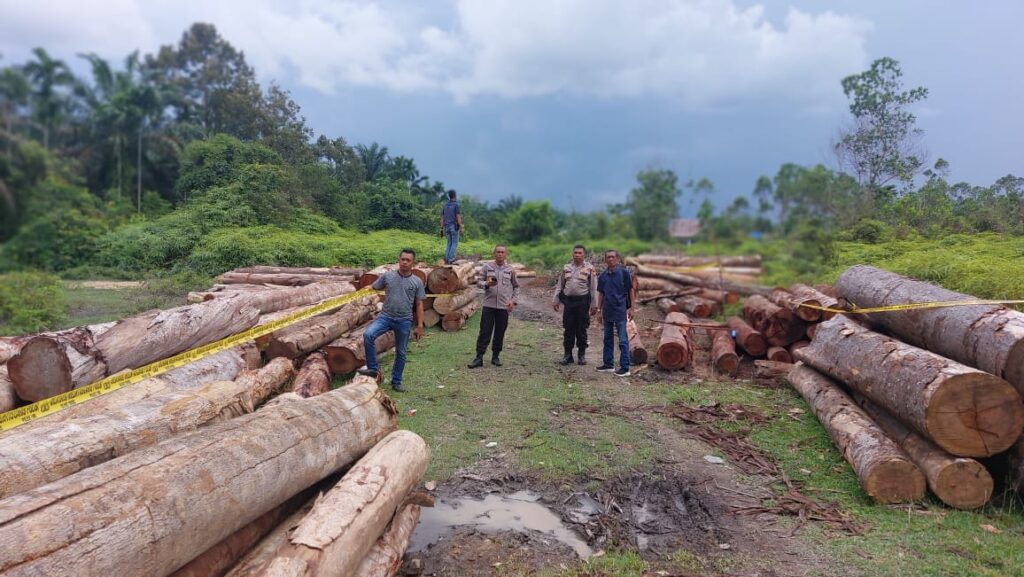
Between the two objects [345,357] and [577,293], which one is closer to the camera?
[345,357]

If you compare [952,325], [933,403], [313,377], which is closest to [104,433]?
[313,377]

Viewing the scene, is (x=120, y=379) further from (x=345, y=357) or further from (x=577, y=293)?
(x=577, y=293)

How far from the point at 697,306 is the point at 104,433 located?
1217cm

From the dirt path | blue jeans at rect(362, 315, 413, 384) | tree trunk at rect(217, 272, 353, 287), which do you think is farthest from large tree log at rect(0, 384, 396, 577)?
tree trunk at rect(217, 272, 353, 287)

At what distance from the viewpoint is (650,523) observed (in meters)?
4.92

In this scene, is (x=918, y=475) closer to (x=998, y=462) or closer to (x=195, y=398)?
(x=998, y=462)

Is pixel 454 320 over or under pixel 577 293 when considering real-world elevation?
under

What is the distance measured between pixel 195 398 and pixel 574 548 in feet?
10.7

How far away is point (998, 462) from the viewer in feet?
17.8

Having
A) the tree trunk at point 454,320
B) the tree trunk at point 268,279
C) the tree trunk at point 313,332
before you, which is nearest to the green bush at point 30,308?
the tree trunk at point 268,279

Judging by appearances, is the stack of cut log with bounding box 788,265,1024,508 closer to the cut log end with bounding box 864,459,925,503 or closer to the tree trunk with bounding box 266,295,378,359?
the cut log end with bounding box 864,459,925,503

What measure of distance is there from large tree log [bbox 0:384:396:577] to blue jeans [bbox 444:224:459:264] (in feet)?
29.8

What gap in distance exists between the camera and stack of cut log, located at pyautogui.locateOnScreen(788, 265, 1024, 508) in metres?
5.11

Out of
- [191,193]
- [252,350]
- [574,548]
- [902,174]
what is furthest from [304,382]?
[902,174]
